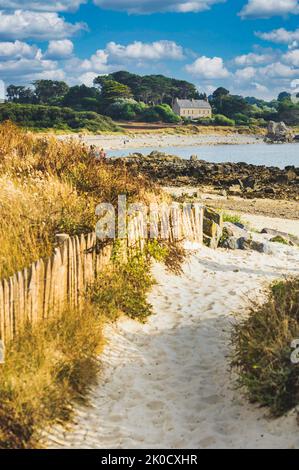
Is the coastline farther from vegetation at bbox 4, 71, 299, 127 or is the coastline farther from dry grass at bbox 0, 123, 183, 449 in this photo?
dry grass at bbox 0, 123, 183, 449

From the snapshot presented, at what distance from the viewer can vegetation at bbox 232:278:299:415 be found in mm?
5578

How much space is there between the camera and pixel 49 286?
6.89m

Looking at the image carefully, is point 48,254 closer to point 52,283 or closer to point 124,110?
point 52,283

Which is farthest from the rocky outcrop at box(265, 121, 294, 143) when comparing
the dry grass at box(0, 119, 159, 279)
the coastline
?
the dry grass at box(0, 119, 159, 279)

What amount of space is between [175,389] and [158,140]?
7808cm

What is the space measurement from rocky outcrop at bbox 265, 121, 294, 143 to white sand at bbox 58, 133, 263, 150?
2140 millimetres

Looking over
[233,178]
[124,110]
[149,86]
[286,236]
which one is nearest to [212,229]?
[286,236]

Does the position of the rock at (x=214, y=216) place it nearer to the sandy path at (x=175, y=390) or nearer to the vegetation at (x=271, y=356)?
the sandy path at (x=175, y=390)

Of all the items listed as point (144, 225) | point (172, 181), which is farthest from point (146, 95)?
point (144, 225)

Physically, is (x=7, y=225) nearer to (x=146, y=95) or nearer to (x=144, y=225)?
(x=144, y=225)

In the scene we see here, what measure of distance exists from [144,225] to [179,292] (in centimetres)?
148

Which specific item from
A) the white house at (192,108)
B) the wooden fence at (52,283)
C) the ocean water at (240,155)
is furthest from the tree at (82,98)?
the wooden fence at (52,283)

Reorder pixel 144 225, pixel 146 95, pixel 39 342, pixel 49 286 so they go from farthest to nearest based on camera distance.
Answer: pixel 146 95, pixel 144 225, pixel 49 286, pixel 39 342

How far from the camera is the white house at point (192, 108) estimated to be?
117688 mm
